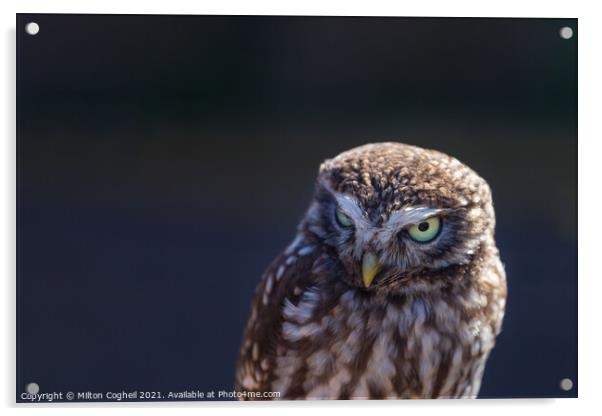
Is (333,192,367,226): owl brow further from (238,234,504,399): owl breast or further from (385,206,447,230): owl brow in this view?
(238,234,504,399): owl breast

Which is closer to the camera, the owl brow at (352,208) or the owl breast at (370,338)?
the owl brow at (352,208)

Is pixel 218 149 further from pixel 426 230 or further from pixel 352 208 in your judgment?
pixel 426 230

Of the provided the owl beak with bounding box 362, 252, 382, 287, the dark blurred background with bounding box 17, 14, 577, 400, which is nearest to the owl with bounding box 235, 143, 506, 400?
the owl beak with bounding box 362, 252, 382, 287

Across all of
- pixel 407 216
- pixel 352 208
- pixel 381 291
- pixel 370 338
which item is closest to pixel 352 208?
pixel 352 208

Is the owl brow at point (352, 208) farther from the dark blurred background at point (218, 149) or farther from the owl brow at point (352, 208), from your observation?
the dark blurred background at point (218, 149)

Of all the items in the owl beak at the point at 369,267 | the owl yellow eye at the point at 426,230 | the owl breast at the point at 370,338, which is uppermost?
the owl yellow eye at the point at 426,230

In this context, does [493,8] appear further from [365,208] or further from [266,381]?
[266,381]

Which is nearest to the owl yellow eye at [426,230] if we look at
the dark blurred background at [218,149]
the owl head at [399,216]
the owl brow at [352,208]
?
the owl head at [399,216]
